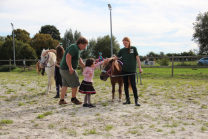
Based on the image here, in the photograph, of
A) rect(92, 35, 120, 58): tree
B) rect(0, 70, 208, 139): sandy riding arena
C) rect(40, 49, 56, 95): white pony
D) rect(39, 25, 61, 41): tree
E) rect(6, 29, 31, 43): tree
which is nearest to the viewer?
rect(0, 70, 208, 139): sandy riding arena

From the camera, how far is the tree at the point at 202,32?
31.8 meters

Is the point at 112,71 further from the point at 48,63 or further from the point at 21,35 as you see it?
the point at 21,35

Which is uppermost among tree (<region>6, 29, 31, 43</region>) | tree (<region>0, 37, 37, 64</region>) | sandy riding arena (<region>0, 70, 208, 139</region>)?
tree (<region>6, 29, 31, 43</region>)

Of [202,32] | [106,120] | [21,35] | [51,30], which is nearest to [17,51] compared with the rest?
[21,35]

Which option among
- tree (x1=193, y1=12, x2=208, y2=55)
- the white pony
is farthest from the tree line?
the white pony

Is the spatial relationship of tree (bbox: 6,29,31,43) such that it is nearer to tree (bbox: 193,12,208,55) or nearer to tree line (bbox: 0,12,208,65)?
tree line (bbox: 0,12,208,65)

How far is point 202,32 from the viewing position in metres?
32.0

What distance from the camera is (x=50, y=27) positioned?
63.1 metres

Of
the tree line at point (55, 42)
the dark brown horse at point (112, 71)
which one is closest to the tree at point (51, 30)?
the tree line at point (55, 42)

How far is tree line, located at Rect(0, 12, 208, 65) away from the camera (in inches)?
1282

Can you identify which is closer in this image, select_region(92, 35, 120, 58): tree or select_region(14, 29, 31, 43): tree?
select_region(92, 35, 120, 58): tree

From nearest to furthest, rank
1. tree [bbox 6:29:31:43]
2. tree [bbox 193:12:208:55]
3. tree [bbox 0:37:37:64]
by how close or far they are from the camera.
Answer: tree [bbox 193:12:208:55] → tree [bbox 0:37:37:64] → tree [bbox 6:29:31:43]

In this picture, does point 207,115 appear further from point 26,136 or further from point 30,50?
point 30,50

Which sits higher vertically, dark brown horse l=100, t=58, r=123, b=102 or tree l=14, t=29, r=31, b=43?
tree l=14, t=29, r=31, b=43
